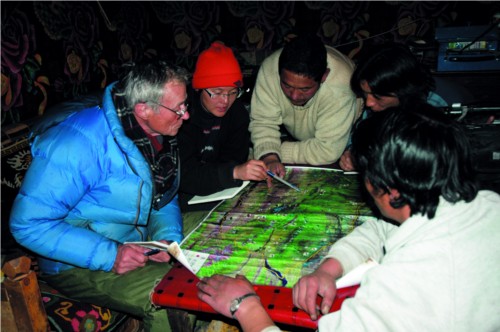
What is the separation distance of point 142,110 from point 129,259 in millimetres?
674

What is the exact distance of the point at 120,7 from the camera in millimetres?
3449

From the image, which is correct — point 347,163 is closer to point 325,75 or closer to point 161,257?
point 325,75

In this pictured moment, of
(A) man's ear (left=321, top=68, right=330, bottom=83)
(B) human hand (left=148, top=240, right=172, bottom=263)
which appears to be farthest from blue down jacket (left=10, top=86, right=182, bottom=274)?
(A) man's ear (left=321, top=68, right=330, bottom=83)

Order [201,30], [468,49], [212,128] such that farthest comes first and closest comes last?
[201,30], [468,49], [212,128]

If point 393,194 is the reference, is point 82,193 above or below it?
below

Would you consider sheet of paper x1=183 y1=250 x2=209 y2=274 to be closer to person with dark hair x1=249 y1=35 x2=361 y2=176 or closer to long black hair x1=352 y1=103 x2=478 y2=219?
long black hair x1=352 y1=103 x2=478 y2=219

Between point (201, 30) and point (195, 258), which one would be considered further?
point (201, 30)

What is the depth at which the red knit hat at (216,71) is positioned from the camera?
2.17 metres

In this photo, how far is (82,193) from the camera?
1.63m

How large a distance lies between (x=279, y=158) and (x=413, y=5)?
247 centimetres

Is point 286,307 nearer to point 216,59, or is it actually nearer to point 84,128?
point 84,128

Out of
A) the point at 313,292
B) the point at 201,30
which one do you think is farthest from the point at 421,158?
the point at 201,30

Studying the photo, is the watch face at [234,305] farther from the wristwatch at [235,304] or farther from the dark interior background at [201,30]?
the dark interior background at [201,30]

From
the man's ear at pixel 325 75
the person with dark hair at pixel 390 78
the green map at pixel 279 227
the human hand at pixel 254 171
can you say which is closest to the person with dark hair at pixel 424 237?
the green map at pixel 279 227
